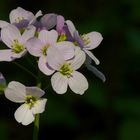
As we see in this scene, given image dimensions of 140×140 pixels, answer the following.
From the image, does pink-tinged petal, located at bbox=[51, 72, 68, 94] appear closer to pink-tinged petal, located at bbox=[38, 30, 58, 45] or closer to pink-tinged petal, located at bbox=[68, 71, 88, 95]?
pink-tinged petal, located at bbox=[68, 71, 88, 95]

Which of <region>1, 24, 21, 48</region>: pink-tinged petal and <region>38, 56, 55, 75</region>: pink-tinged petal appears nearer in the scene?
<region>38, 56, 55, 75</region>: pink-tinged petal

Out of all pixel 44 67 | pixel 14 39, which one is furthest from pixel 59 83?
pixel 14 39

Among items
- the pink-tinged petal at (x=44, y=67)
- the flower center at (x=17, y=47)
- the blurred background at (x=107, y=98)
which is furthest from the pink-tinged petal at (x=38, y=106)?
the blurred background at (x=107, y=98)

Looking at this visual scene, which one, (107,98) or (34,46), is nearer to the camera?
(34,46)

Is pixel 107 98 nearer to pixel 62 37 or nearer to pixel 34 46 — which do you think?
pixel 62 37

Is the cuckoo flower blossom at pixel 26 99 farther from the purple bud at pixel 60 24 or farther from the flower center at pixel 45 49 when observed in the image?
the purple bud at pixel 60 24

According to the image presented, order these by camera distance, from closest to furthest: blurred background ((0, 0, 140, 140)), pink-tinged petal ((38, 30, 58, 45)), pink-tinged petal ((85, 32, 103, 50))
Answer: pink-tinged petal ((38, 30, 58, 45))
pink-tinged petal ((85, 32, 103, 50))
blurred background ((0, 0, 140, 140))

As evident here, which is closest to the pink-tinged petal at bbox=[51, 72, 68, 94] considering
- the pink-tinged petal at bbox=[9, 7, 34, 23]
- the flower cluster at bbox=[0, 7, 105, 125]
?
the flower cluster at bbox=[0, 7, 105, 125]

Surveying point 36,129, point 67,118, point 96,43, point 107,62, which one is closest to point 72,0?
point 107,62

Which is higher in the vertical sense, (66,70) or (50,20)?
(50,20)
